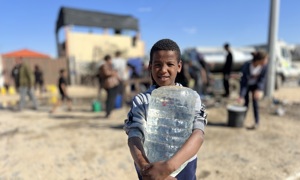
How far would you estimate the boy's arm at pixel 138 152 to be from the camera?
1.21 meters

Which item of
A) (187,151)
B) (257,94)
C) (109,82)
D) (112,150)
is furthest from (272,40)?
(187,151)

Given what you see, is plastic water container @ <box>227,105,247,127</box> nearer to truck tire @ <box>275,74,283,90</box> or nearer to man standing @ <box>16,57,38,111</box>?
man standing @ <box>16,57,38,111</box>

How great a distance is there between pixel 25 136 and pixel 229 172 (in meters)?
4.38

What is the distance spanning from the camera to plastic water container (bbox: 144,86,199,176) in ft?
4.29

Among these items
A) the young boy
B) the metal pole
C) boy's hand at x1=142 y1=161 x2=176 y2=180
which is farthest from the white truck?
boy's hand at x1=142 y1=161 x2=176 y2=180

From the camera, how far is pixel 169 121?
134 centimetres

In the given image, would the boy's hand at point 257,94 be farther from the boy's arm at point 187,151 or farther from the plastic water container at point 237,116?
the boy's arm at point 187,151

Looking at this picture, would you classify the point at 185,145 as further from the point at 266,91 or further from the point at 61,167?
the point at 266,91

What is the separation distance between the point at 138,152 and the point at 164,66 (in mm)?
502

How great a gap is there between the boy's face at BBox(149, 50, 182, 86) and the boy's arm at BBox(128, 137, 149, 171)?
37 centimetres

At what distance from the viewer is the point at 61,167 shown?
3541mm

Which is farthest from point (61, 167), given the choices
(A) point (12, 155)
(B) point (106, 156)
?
(A) point (12, 155)

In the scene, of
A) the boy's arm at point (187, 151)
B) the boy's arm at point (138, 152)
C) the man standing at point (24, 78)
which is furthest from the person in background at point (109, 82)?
the boy's arm at point (187, 151)

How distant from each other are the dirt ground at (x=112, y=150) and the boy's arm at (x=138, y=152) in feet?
6.79
